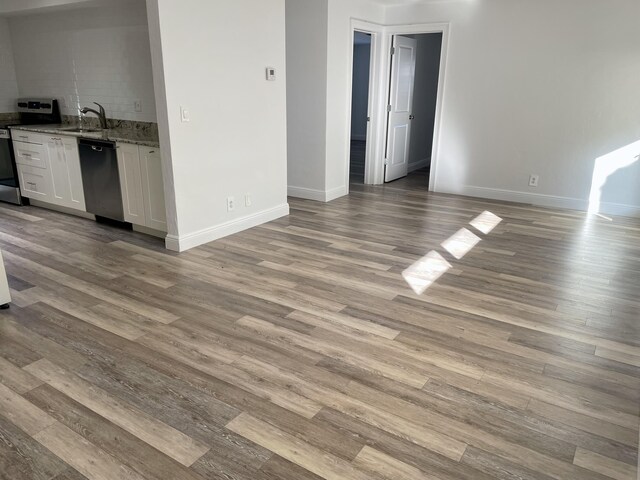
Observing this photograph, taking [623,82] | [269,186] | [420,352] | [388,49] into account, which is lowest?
[420,352]

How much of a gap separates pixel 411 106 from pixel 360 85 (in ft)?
16.1

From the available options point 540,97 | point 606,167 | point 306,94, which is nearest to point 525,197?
point 606,167

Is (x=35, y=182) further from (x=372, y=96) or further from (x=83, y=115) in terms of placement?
(x=372, y=96)

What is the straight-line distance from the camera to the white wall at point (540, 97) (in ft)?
17.0

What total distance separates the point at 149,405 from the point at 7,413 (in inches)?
23.8

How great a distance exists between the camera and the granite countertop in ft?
13.9

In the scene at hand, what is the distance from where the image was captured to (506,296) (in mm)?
3316

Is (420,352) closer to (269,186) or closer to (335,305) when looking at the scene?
(335,305)

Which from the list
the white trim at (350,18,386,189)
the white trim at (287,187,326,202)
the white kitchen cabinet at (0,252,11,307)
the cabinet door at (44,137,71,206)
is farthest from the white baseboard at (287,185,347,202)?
the white kitchen cabinet at (0,252,11,307)

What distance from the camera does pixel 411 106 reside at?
7.34 meters

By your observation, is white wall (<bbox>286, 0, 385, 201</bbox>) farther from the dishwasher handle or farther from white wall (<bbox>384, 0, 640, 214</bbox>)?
the dishwasher handle

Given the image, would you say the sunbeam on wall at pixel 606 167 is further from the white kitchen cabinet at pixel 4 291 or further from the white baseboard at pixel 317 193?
the white kitchen cabinet at pixel 4 291

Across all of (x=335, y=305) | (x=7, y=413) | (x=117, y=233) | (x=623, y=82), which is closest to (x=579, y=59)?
(x=623, y=82)

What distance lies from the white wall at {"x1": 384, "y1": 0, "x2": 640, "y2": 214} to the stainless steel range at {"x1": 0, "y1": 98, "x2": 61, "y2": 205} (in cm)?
453
